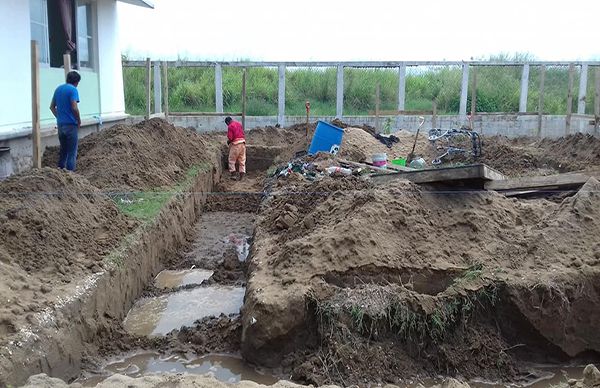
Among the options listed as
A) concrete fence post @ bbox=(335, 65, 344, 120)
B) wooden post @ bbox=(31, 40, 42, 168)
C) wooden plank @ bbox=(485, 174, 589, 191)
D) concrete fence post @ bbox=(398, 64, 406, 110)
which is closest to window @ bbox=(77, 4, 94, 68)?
wooden post @ bbox=(31, 40, 42, 168)

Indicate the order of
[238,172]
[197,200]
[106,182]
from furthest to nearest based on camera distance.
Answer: [238,172]
[197,200]
[106,182]

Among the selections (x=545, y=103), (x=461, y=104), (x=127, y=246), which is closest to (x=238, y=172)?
(x=127, y=246)

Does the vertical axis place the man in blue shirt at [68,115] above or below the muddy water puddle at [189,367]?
above

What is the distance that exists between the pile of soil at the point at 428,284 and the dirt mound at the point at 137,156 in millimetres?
3694

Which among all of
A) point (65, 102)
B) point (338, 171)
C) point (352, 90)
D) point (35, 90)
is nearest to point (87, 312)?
point (35, 90)

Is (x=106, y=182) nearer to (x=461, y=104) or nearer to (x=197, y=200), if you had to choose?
(x=197, y=200)

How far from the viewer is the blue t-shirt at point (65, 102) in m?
9.40

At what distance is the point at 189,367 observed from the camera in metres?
5.70

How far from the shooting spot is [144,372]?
5578mm

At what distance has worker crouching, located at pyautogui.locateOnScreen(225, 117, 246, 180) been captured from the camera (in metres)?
14.5

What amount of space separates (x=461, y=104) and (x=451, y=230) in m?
17.4

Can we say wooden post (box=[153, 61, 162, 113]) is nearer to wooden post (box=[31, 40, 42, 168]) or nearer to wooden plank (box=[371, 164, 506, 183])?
wooden post (box=[31, 40, 42, 168])

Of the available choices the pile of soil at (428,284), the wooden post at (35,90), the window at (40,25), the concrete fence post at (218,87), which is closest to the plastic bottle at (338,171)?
the pile of soil at (428,284)

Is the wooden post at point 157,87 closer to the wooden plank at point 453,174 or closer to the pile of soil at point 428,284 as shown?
the pile of soil at point 428,284
